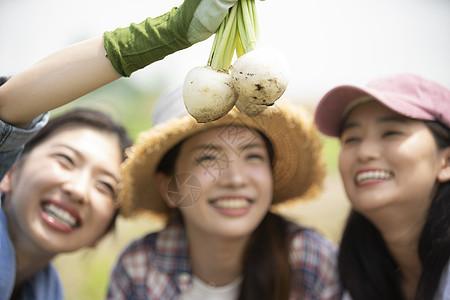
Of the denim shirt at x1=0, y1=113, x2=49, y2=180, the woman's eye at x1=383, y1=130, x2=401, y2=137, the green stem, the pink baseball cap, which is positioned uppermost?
the green stem

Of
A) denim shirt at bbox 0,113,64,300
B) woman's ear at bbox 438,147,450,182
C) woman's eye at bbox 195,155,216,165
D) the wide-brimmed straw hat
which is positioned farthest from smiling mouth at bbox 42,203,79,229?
woman's ear at bbox 438,147,450,182

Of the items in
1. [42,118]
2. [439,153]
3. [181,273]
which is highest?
[42,118]

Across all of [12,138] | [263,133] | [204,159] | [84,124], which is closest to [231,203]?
[204,159]

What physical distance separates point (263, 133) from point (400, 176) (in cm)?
54

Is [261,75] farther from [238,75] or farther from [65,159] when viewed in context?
[65,159]

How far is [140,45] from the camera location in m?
0.89

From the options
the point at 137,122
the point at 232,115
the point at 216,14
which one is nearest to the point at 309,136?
the point at 232,115

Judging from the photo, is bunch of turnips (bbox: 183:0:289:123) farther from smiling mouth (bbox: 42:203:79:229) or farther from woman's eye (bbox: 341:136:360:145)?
smiling mouth (bbox: 42:203:79:229)

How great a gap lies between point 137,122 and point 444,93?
233 inches

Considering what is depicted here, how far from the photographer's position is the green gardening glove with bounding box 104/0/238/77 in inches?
33.9

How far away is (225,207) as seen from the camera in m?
1.70

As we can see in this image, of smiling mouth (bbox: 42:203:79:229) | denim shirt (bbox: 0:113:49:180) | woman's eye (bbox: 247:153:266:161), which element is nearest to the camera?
denim shirt (bbox: 0:113:49:180)

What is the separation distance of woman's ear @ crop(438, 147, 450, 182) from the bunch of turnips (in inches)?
38.9

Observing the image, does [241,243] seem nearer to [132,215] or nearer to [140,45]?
[132,215]
